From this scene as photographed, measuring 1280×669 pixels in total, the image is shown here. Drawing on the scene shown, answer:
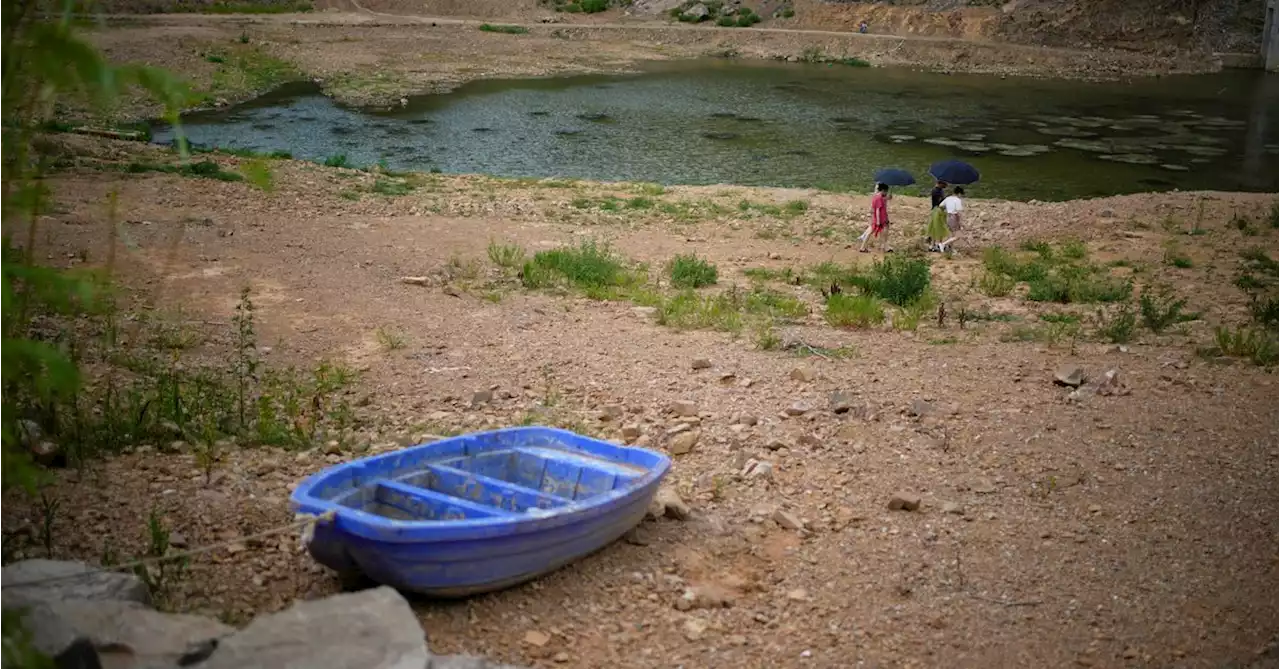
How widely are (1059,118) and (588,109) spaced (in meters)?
12.4

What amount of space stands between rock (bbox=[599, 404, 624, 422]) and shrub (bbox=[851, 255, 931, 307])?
4548mm

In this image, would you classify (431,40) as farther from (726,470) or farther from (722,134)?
(726,470)

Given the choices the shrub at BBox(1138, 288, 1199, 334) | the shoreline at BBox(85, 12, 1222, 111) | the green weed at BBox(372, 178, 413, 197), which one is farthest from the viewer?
the shoreline at BBox(85, 12, 1222, 111)

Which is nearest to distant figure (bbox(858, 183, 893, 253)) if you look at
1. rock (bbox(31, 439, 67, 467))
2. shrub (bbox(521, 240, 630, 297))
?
shrub (bbox(521, 240, 630, 297))

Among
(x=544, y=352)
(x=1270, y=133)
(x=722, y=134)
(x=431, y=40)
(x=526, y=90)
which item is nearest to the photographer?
(x=544, y=352)

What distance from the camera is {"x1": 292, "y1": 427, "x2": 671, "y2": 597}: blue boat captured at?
17.1 ft

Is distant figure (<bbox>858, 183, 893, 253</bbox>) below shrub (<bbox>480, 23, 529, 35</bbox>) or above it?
below

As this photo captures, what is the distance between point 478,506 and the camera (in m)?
5.69

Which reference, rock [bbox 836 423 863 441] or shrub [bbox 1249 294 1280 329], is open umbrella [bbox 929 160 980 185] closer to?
shrub [bbox 1249 294 1280 329]

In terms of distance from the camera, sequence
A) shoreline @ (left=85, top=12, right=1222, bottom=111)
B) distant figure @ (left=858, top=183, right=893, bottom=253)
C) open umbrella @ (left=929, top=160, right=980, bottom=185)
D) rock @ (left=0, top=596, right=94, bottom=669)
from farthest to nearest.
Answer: shoreline @ (left=85, top=12, right=1222, bottom=111) → open umbrella @ (left=929, top=160, right=980, bottom=185) → distant figure @ (left=858, top=183, right=893, bottom=253) → rock @ (left=0, top=596, right=94, bottom=669)

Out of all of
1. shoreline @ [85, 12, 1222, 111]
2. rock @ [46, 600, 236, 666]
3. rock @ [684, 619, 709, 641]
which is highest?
shoreline @ [85, 12, 1222, 111]

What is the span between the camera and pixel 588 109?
102 feet

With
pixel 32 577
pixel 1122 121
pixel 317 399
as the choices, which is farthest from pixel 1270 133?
pixel 32 577

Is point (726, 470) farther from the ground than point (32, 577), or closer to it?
closer to it
